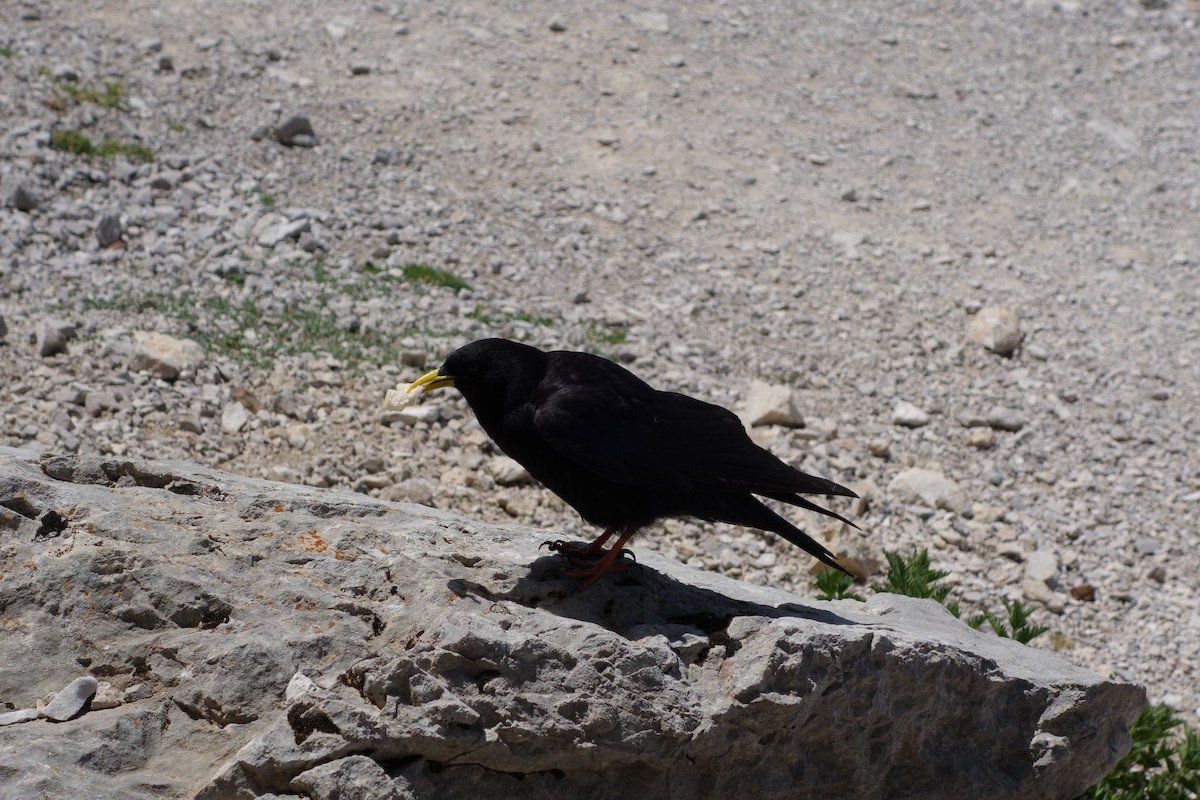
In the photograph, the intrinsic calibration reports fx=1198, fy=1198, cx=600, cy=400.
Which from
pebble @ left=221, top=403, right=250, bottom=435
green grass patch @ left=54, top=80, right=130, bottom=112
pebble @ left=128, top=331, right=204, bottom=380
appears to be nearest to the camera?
pebble @ left=221, top=403, right=250, bottom=435

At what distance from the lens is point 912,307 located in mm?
11500

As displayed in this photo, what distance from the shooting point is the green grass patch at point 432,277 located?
34.7 feet

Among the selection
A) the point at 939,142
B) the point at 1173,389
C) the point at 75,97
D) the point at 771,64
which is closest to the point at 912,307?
the point at 1173,389

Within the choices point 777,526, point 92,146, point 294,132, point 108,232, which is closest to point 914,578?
point 777,526

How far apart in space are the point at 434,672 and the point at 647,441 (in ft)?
4.92

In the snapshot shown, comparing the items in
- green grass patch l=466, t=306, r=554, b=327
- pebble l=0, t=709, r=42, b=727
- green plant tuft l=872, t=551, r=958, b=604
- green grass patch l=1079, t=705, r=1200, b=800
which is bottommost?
green grass patch l=1079, t=705, r=1200, b=800

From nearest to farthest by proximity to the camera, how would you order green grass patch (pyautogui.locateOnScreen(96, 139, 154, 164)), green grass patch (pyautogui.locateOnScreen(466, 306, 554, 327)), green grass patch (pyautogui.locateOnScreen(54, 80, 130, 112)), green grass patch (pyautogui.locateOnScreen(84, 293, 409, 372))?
1. green grass patch (pyautogui.locateOnScreen(84, 293, 409, 372))
2. green grass patch (pyautogui.locateOnScreen(466, 306, 554, 327))
3. green grass patch (pyautogui.locateOnScreen(96, 139, 154, 164))
4. green grass patch (pyautogui.locateOnScreen(54, 80, 130, 112))

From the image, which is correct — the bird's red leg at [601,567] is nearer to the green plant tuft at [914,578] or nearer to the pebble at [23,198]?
the green plant tuft at [914,578]

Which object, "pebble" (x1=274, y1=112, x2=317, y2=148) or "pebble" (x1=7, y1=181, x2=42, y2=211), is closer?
"pebble" (x1=7, y1=181, x2=42, y2=211)

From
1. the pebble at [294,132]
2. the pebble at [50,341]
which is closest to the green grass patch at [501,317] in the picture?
the pebble at [50,341]

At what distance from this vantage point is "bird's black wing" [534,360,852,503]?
4930 mm

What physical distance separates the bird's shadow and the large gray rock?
0.05ft

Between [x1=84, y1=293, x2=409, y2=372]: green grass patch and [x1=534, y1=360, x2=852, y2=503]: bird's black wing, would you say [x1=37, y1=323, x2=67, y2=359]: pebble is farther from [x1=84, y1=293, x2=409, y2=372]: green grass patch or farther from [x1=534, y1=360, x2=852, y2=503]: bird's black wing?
[x1=534, y1=360, x2=852, y2=503]: bird's black wing

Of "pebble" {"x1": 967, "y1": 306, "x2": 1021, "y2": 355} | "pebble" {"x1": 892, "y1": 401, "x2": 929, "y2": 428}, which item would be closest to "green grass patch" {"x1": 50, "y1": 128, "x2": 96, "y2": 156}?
"pebble" {"x1": 892, "y1": 401, "x2": 929, "y2": 428}
